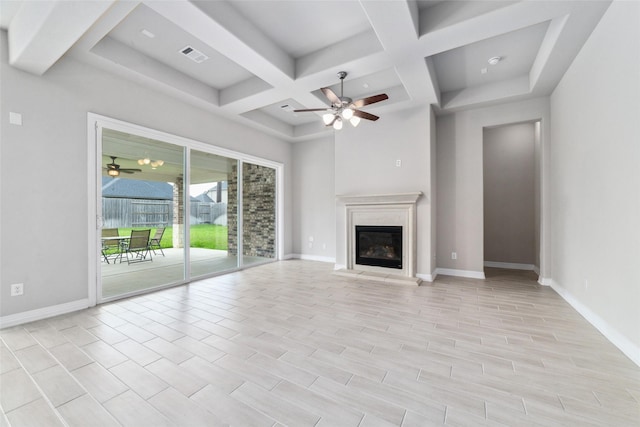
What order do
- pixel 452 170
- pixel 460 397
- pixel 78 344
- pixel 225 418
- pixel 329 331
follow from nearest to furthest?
pixel 225 418 < pixel 460 397 < pixel 78 344 < pixel 329 331 < pixel 452 170

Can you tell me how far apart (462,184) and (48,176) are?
20.2ft

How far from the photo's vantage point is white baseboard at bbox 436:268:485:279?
485 centimetres

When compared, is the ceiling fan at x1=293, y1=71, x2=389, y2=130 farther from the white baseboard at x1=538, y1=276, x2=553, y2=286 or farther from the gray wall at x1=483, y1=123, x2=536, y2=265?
the white baseboard at x1=538, y1=276, x2=553, y2=286

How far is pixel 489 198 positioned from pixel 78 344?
716 centimetres

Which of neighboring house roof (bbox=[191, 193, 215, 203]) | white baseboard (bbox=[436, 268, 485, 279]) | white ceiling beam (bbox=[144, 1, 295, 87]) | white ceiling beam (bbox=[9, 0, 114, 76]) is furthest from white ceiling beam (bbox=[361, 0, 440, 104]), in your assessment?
neighboring house roof (bbox=[191, 193, 215, 203])

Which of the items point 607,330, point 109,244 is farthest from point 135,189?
point 607,330

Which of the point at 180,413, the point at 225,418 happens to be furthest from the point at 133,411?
the point at 225,418

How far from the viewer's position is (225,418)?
1.55 meters

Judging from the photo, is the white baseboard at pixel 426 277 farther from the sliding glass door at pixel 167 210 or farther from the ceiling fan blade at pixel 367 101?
the sliding glass door at pixel 167 210

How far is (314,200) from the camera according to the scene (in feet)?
22.4

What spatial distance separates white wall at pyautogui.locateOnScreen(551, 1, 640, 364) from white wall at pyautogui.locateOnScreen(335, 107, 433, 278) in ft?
6.03

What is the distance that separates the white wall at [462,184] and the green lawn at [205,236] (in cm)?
435

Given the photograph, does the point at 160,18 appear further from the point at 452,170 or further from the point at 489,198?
the point at 489,198

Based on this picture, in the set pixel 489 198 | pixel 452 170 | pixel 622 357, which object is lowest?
pixel 622 357
